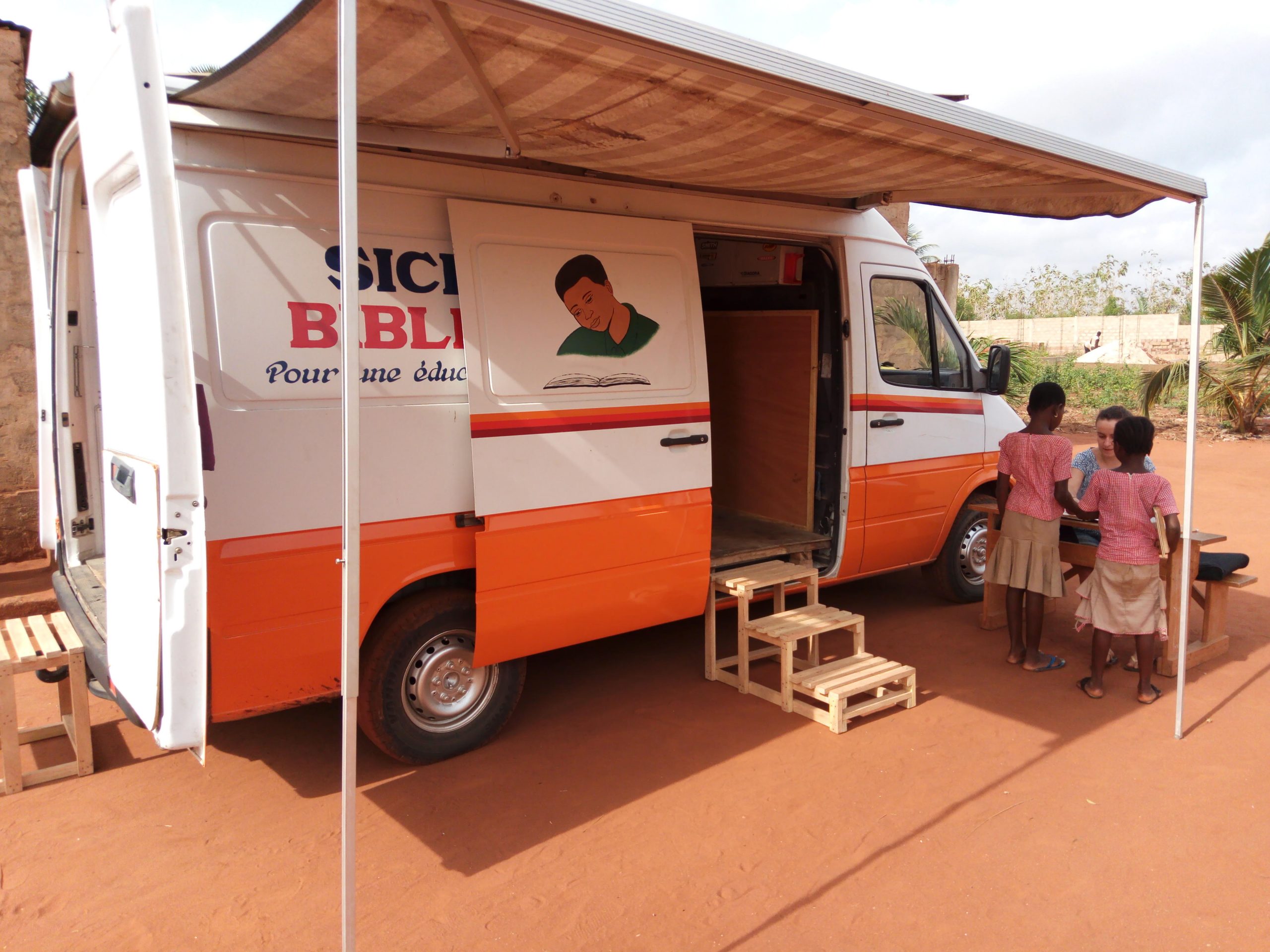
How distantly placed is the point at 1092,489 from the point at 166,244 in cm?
415

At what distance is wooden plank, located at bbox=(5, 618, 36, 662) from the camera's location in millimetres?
3689

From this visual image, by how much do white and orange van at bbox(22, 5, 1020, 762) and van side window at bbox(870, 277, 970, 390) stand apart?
0.09m

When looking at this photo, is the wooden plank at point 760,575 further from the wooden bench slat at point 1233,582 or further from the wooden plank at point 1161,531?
the wooden bench slat at point 1233,582

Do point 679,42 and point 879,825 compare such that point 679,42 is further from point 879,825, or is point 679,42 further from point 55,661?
point 55,661

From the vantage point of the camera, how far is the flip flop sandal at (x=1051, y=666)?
16.4 ft

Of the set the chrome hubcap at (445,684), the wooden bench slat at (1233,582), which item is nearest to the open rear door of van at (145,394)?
the chrome hubcap at (445,684)

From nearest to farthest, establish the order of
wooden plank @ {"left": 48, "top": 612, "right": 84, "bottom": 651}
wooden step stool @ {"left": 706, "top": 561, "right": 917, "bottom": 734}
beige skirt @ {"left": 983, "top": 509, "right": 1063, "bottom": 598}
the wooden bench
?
wooden plank @ {"left": 48, "top": 612, "right": 84, "bottom": 651}, wooden step stool @ {"left": 706, "top": 561, "right": 917, "bottom": 734}, beige skirt @ {"left": 983, "top": 509, "right": 1063, "bottom": 598}, the wooden bench

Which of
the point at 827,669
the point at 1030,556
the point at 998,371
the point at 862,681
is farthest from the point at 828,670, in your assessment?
the point at 998,371

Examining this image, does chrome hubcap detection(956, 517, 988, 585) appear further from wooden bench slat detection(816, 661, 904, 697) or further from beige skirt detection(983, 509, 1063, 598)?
wooden bench slat detection(816, 661, 904, 697)

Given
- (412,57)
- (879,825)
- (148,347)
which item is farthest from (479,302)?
(879,825)

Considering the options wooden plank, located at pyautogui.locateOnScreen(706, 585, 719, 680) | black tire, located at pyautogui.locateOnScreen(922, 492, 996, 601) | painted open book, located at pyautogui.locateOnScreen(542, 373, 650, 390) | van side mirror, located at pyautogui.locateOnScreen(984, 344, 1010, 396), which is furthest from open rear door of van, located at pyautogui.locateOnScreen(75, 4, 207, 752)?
black tire, located at pyautogui.locateOnScreen(922, 492, 996, 601)

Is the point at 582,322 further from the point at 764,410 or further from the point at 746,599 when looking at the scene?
the point at 764,410

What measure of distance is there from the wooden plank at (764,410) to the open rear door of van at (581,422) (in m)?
0.93

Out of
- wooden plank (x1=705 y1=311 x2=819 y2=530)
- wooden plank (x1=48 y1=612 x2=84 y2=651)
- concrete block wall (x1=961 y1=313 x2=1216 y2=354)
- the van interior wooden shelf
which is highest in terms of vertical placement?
concrete block wall (x1=961 y1=313 x2=1216 y2=354)
